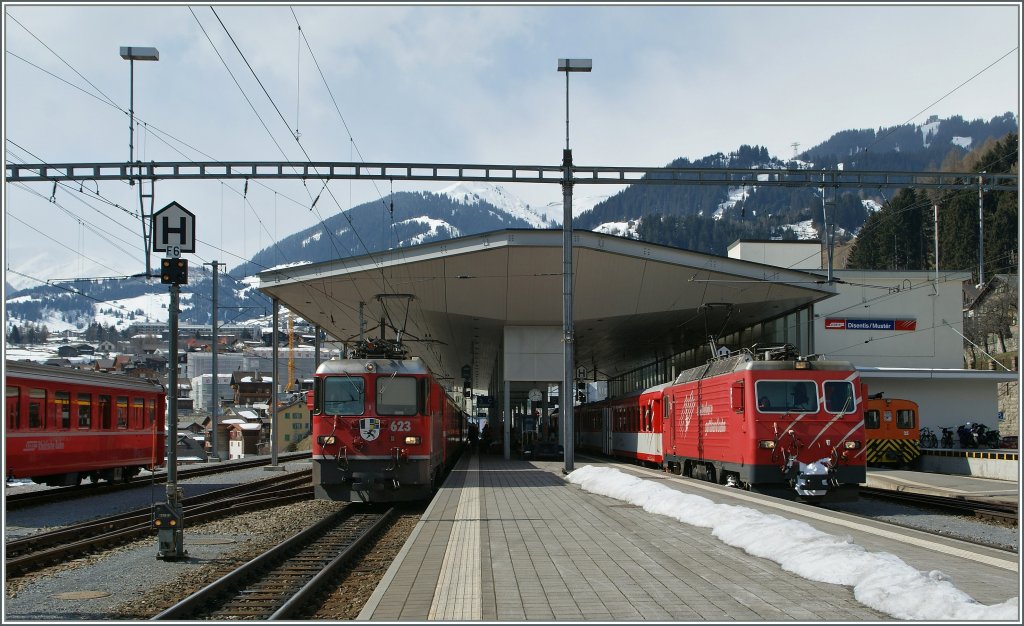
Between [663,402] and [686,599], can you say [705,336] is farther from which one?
[686,599]

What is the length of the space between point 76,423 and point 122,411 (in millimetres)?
2945

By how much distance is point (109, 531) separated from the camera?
47.9ft

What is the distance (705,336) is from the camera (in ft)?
156

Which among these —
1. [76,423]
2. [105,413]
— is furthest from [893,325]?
[76,423]

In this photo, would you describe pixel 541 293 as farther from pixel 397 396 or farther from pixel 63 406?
pixel 63 406

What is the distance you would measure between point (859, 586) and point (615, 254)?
25634 mm

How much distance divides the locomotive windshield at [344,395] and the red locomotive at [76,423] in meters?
3.47

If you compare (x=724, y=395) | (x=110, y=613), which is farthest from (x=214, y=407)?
(x=110, y=613)

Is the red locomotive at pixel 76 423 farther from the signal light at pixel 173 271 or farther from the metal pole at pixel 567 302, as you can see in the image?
the metal pole at pixel 567 302

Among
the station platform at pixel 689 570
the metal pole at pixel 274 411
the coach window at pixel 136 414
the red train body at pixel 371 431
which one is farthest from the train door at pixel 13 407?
the metal pole at pixel 274 411

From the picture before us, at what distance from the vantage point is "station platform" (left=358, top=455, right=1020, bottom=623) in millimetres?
6832

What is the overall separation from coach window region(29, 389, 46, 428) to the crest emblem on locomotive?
677cm

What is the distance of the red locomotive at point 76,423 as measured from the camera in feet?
59.5

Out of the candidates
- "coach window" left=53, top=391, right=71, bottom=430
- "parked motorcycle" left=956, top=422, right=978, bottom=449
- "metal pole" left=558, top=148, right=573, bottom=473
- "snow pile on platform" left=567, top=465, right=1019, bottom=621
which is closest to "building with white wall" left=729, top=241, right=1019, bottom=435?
"parked motorcycle" left=956, top=422, right=978, bottom=449
